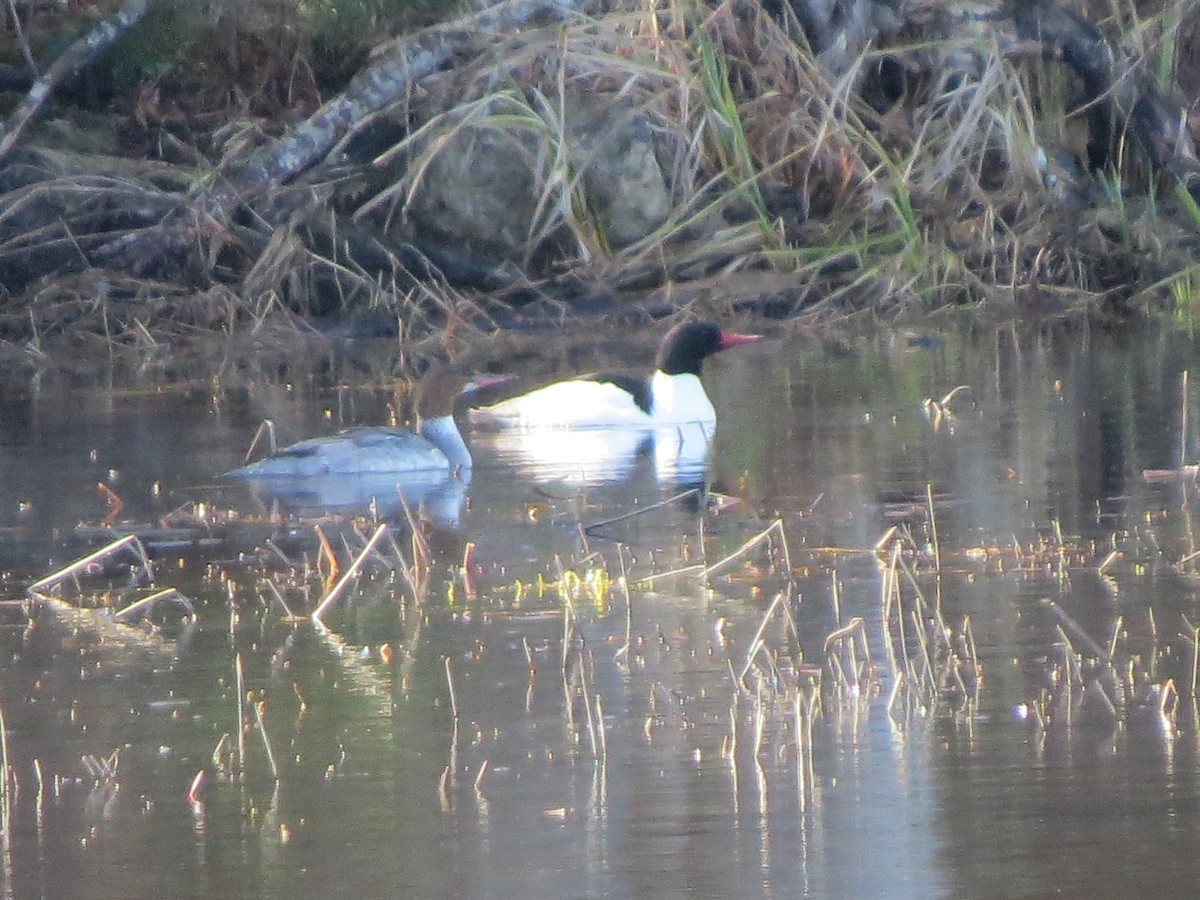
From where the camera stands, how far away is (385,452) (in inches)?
374

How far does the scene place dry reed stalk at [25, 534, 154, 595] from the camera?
6.82 m

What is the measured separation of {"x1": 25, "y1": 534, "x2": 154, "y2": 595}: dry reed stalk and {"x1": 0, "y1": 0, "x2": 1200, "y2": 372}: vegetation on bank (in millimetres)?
8388

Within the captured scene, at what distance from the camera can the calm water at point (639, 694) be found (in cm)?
425

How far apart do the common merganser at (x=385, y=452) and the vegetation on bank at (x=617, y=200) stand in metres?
5.82

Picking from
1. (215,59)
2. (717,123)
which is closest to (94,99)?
(215,59)

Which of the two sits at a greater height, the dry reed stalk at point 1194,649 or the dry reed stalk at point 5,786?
the dry reed stalk at point 1194,649

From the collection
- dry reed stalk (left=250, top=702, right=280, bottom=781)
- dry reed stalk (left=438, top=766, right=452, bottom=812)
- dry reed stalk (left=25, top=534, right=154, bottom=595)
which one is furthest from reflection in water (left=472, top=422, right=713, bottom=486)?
dry reed stalk (left=438, top=766, right=452, bottom=812)

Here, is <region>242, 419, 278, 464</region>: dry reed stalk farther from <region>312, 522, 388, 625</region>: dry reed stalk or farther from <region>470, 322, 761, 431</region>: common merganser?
<region>312, 522, 388, 625</region>: dry reed stalk

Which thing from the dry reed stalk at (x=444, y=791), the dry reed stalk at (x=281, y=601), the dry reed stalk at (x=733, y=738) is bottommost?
the dry reed stalk at (x=444, y=791)

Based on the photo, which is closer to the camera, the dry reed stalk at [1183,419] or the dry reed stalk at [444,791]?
the dry reed stalk at [444,791]

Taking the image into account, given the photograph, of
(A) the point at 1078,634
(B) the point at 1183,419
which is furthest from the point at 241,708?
(B) the point at 1183,419

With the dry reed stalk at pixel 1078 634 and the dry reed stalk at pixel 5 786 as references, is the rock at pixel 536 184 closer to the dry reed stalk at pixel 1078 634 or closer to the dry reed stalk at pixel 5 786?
the dry reed stalk at pixel 1078 634

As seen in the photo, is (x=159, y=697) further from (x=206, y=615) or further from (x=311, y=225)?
(x=311, y=225)

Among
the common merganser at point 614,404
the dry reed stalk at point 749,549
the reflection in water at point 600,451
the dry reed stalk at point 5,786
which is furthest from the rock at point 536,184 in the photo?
the dry reed stalk at point 5,786
